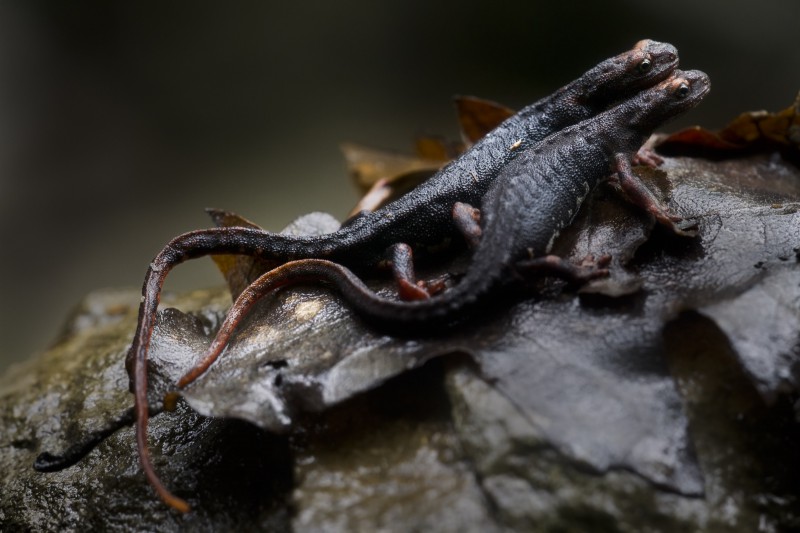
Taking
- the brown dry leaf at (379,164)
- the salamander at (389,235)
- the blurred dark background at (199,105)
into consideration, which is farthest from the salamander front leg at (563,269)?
the blurred dark background at (199,105)

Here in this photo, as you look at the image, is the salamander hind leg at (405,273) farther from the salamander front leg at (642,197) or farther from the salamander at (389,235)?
the salamander front leg at (642,197)

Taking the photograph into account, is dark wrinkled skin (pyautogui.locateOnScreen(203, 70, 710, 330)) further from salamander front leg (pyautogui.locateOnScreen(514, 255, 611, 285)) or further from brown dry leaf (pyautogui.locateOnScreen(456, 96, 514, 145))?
brown dry leaf (pyautogui.locateOnScreen(456, 96, 514, 145))

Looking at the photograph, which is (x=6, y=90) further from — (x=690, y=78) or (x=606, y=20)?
(x=690, y=78)

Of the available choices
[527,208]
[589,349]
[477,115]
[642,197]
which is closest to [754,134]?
[642,197]

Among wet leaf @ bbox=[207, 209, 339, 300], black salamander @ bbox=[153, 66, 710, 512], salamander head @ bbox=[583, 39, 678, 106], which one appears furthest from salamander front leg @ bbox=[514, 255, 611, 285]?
salamander head @ bbox=[583, 39, 678, 106]

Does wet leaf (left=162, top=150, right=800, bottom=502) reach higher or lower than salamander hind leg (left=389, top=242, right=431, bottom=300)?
lower

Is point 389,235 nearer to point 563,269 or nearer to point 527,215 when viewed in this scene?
point 527,215
